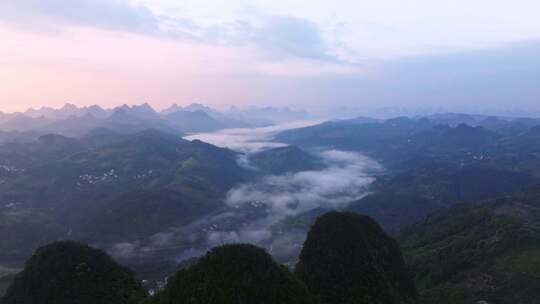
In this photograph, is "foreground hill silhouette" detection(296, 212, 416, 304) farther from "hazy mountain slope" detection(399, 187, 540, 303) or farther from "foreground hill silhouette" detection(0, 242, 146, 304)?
"foreground hill silhouette" detection(0, 242, 146, 304)

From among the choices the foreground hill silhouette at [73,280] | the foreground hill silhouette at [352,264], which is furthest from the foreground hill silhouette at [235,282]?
the foreground hill silhouette at [73,280]

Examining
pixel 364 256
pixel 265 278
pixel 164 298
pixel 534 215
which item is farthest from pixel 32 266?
pixel 534 215

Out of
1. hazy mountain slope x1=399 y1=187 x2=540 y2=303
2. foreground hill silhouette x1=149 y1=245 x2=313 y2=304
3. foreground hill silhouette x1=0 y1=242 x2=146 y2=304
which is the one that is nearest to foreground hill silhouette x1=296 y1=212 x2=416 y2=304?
foreground hill silhouette x1=149 y1=245 x2=313 y2=304

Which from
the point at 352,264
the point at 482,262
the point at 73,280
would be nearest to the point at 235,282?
the point at 352,264

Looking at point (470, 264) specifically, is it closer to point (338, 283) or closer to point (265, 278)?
point (338, 283)

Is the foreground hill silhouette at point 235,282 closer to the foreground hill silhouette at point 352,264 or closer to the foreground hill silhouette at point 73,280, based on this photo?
the foreground hill silhouette at point 352,264
